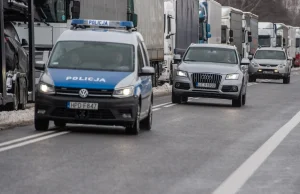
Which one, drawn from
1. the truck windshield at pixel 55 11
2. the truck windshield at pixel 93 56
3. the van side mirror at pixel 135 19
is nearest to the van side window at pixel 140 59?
the truck windshield at pixel 93 56

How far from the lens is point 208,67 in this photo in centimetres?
2717

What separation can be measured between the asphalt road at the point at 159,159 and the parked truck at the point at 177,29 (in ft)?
71.3

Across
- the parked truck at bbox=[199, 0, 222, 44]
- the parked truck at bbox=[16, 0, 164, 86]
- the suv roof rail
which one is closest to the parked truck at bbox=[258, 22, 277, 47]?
the parked truck at bbox=[199, 0, 222, 44]

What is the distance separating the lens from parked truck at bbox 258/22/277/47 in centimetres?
A: 7931

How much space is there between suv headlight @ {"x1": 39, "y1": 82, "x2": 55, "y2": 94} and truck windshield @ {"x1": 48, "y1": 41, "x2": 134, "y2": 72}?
0.63m

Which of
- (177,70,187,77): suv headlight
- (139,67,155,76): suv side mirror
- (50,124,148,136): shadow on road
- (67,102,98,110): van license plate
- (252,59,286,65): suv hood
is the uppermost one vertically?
(139,67,155,76): suv side mirror

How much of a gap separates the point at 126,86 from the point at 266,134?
2666 mm

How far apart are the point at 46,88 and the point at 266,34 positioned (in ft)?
214

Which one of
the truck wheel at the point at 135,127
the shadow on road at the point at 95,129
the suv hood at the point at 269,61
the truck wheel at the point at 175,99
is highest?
the suv hood at the point at 269,61

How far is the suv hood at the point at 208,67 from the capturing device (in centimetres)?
2705

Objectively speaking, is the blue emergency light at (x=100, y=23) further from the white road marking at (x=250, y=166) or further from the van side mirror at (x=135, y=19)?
the van side mirror at (x=135, y=19)

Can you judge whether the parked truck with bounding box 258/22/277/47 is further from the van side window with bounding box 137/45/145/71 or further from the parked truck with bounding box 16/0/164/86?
the van side window with bounding box 137/45/145/71

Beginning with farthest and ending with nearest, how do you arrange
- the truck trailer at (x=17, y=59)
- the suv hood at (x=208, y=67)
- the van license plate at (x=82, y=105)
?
1. the suv hood at (x=208, y=67)
2. the truck trailer at (x=17, y=59)
3. the van license plate at (x=82, y=105)

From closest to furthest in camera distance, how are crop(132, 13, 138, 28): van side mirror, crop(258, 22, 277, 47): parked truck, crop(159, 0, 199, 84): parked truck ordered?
crop(132, 13, 138, 28): van side mirror < crop(159, 0, 199, 84): parked truck < crop(258, 22, 277, 47): parked truck
